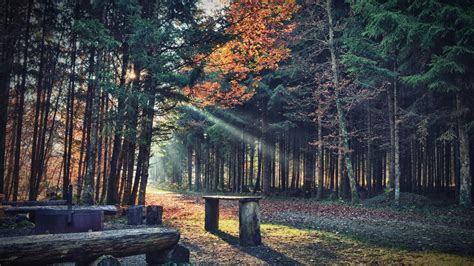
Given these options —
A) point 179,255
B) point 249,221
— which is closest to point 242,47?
point 249,221

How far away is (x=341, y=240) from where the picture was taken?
25.7ft

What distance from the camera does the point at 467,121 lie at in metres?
15.2

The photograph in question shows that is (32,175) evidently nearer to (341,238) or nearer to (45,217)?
(45,217)

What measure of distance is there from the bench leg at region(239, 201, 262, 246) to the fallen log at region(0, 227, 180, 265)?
8.81 feet

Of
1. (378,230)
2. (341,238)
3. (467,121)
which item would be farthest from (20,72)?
(467,121)

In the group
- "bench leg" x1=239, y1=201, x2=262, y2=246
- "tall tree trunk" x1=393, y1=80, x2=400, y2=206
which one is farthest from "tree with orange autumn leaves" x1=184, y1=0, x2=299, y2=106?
"tall tree trunk" x1=393, y1=80, x2=400, y2=206

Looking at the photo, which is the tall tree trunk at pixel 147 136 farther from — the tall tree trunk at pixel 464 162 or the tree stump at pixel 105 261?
the tall tree trunk at pixel 464 162

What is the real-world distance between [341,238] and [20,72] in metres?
14.0

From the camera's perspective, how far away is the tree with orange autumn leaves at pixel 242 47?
41.8 feet

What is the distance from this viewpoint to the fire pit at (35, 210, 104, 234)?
5625 millimetres

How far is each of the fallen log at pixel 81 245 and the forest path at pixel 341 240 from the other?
157 centimetres

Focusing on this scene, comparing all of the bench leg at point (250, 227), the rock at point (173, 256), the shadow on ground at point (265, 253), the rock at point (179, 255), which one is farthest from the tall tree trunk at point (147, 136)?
the rock at point (179, 255)

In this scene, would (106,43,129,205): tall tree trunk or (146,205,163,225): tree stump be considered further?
(106,43,129,205): tall tree trunk

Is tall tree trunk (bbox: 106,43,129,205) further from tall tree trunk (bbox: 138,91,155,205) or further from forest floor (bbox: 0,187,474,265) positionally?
forest floor (bbox: 0,187,474,265)
